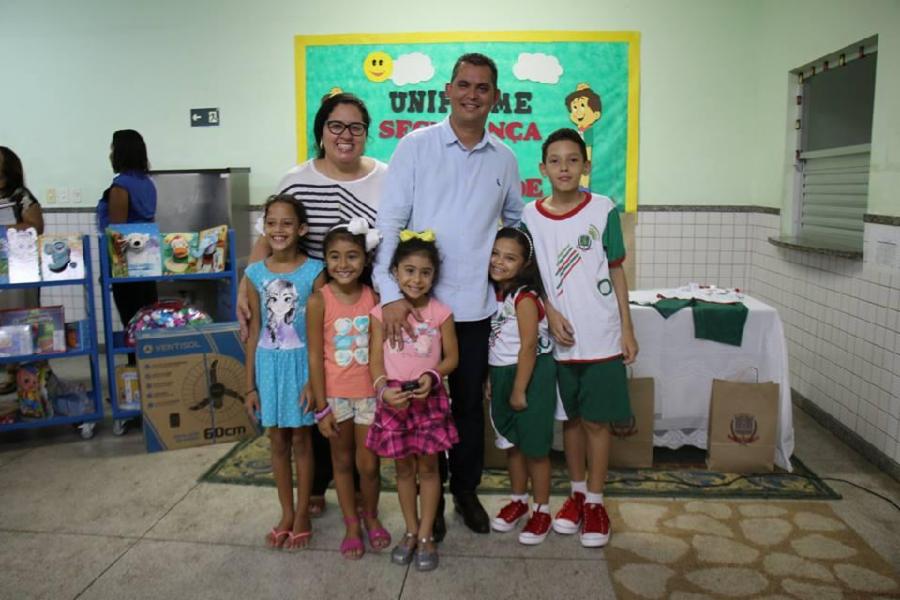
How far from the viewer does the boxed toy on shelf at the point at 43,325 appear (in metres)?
3.51

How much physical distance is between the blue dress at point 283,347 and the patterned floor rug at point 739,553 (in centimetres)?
119

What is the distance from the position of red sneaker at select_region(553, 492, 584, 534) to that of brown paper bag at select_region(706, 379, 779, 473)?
0.83 m

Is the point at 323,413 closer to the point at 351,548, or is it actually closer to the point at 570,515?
the point at 351,548

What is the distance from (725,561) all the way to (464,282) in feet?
4.13

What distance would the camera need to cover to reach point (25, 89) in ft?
17.5

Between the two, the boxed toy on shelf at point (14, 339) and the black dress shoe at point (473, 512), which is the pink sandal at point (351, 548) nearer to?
the black dress shoe at point (473, 512)

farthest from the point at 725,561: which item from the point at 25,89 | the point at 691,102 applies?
the point at 25,89

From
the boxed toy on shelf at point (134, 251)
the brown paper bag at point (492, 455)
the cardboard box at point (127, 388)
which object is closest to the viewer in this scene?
the brown paper bag at point (492, 455)

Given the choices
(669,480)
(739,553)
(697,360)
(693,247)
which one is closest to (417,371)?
(739,553)

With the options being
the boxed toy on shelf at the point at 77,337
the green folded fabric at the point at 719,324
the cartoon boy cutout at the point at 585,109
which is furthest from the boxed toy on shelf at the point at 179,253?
the cartoon boy cutout at the point at 585,109

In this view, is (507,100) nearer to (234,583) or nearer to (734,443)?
(734,443)

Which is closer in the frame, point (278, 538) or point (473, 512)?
point (278, 538)

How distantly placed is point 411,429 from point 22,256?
232 cm

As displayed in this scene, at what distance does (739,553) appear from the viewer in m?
2.44
